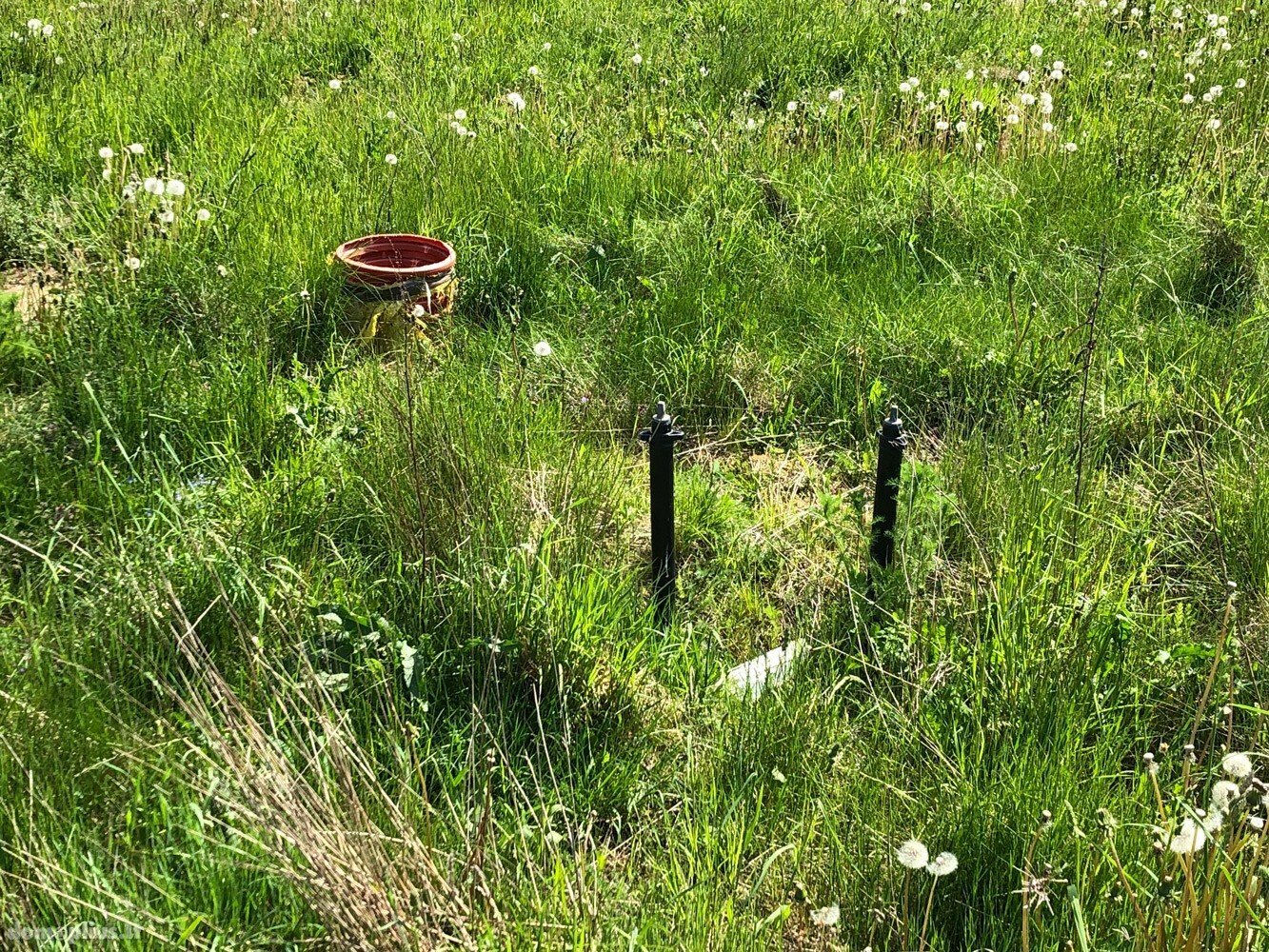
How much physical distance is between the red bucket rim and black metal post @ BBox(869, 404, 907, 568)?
6.84 ft

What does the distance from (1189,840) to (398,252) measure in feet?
12.2

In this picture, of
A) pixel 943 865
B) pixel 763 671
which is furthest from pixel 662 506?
pixel 943 865

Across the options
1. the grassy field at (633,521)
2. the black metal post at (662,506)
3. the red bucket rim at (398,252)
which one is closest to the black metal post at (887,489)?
the grassy field at (633,521)

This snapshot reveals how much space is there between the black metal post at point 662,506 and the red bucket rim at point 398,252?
5.61 feet

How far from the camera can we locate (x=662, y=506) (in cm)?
293

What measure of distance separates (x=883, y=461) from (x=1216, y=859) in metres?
1.42

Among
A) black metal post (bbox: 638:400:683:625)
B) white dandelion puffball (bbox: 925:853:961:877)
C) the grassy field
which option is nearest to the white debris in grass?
the grassy field

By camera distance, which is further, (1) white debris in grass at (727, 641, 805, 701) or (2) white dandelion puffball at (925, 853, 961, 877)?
(1) white debris in grass at (727, 641, 805, 701)

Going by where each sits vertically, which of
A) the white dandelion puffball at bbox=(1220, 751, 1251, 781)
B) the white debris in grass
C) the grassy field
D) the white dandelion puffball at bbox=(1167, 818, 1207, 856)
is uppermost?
the white dandelion puffball at bbox=(1220, 751, 1251, 781)

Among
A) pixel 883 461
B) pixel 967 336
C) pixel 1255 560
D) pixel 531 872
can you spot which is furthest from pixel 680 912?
pixel 967 336

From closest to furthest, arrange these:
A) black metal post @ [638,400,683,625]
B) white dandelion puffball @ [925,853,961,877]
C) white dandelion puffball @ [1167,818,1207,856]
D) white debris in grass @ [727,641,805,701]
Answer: white dandelion puffball @ [1167,818,1207,856]
white dandelion puffball @ [925,853,961,877]
white debris in grass @ [727,641,805,701]
black metal post @ [638,400,683,625]

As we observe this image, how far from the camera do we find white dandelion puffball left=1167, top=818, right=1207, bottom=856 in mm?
1591

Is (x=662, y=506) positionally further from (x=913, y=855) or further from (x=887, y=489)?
(x=913, y=855)

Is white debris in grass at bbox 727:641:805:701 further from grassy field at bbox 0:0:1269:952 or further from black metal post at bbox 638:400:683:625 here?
black metal post at bbox 638:400:683:625
